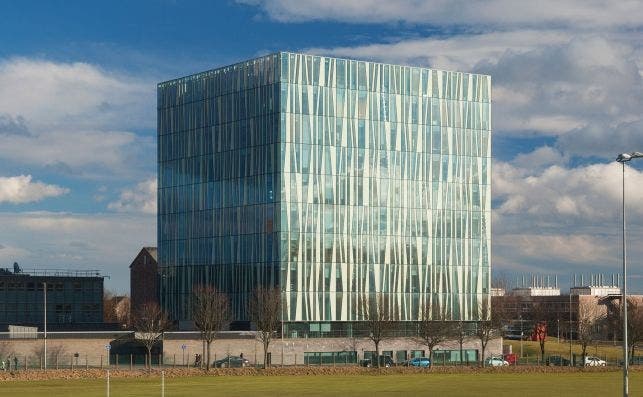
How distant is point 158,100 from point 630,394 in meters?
98.8

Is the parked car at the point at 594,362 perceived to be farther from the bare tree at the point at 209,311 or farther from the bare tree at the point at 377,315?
the bare tree at the point at 209,311

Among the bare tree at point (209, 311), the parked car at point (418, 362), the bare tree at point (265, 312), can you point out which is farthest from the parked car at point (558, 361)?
the bare tree at point (209, 311)

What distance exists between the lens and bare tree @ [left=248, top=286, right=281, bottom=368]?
140m

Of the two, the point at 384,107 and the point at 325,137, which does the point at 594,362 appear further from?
the point at 325,137

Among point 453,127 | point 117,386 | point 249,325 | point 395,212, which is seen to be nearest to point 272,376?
point 117,386

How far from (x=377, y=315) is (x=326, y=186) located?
57.8 ft

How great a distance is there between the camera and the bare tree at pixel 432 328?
149000mm

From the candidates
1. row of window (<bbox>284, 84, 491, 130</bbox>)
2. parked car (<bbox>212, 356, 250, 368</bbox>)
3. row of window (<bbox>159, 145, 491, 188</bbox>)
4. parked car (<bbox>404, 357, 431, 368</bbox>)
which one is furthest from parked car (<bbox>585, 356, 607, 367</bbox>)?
parked car (<bbox>212, 356, 250, 368</bbox>)

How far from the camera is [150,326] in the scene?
138000 millimetres

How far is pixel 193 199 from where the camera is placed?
165 m

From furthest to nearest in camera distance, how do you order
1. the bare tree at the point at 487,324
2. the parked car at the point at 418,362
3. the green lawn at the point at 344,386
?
1. the bare tree at the point at 487,324
2. the parked car at the point at 418,362
3. the green lawn at the point at 344,386

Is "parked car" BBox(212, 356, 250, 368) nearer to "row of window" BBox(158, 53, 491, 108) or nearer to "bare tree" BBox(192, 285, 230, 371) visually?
"bare tree" BBox(192, 285, 230, 371)

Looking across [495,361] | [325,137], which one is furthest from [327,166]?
[495,361]

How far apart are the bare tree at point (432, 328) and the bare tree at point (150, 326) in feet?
105
